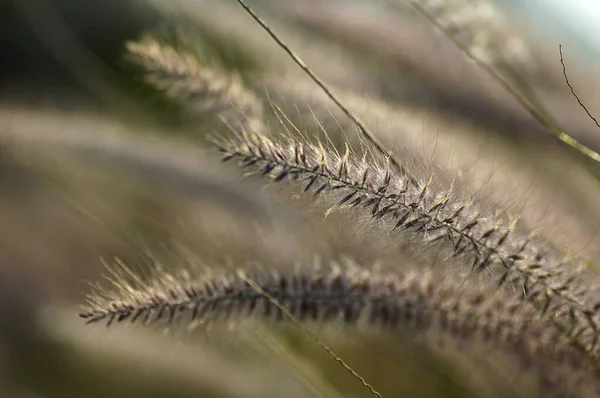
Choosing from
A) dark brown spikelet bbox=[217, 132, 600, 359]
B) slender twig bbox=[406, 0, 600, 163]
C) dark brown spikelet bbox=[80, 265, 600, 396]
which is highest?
slender twig bbox=[406, 0, 600, 163]

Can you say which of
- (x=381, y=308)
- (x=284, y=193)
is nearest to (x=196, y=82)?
(x=284, y=193)

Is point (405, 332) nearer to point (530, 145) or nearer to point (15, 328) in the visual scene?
point (530, 145)

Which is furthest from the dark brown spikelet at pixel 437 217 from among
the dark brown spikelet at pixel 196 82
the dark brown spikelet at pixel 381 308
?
the dark brown spikelet at pixel 196 82

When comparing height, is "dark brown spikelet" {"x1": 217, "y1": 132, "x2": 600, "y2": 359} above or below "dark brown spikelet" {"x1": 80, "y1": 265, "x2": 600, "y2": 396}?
above

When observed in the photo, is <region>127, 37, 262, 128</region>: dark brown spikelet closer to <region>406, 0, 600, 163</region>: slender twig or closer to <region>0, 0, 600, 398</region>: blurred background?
<region>0, 0, 600, 398</region>: blurred background

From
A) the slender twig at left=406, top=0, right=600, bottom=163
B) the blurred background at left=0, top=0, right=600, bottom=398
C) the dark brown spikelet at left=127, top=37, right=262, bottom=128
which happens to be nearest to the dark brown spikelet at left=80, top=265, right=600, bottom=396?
the blurred background at left=0, top=0, right=600, bottom=398

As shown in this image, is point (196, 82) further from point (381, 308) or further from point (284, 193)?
point (381, 308)
